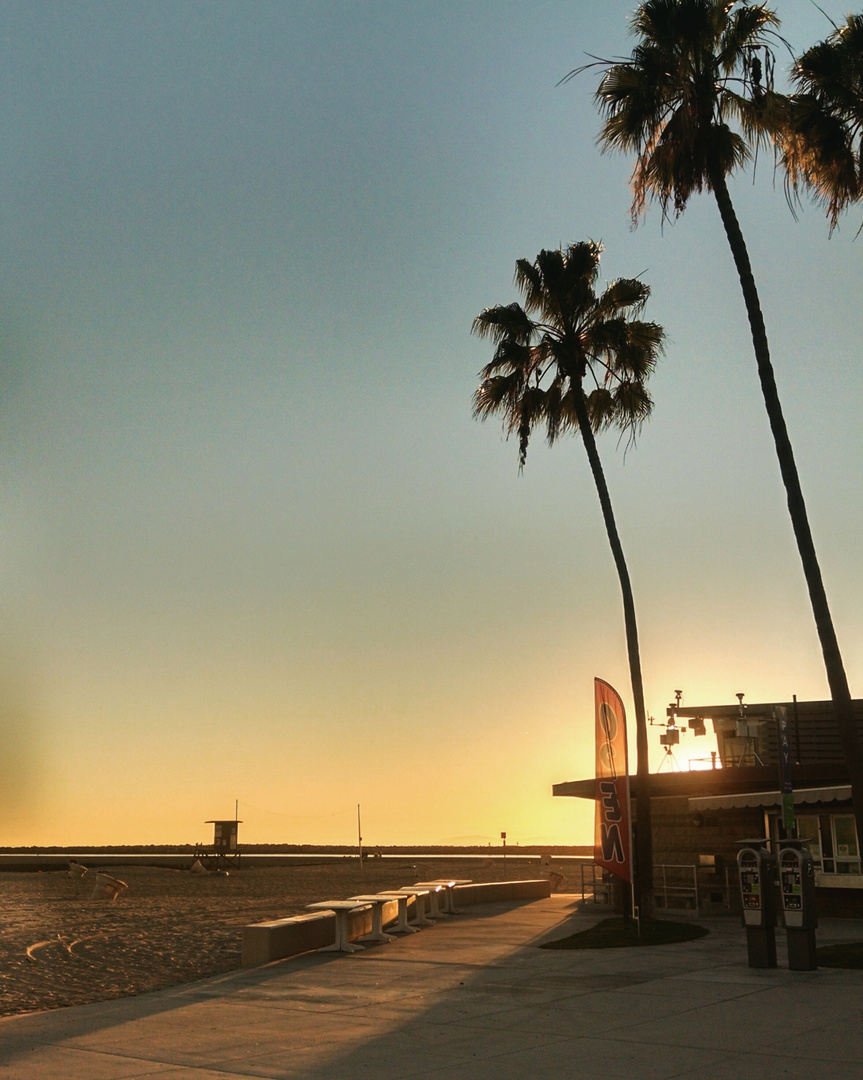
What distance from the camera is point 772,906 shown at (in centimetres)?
1394

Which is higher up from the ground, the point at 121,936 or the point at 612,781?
the point at 612,781

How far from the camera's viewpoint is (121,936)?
22.3 m

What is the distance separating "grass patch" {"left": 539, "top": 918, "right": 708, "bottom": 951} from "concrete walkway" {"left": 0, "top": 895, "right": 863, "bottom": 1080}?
2095 mm

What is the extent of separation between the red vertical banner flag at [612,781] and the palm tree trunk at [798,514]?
11.7ft

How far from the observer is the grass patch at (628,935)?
58.6 feet

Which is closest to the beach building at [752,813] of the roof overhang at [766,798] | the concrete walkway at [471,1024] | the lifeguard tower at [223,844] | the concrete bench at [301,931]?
the roof overhang at [766,798]

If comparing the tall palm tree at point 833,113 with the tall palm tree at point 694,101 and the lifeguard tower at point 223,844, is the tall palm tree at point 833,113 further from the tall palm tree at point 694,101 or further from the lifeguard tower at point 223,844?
the lifeguard tower at point 223,844

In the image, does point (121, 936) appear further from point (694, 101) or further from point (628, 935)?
point (694, 101)

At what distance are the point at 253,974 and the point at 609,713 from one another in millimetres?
7433

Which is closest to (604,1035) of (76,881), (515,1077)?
(515,1077)

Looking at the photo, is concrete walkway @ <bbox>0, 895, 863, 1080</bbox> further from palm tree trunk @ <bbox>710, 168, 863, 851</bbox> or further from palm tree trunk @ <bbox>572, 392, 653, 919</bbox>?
palm tree trunk @ <bbox>572, 392, 653, 919</bbox>

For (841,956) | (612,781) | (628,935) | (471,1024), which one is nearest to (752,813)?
(628,935)

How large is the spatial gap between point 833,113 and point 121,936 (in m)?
21.1

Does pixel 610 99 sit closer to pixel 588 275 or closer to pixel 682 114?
pixel 682 114
